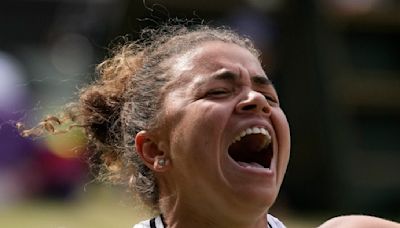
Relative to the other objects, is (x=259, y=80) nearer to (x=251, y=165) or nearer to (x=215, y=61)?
(x=215, y=61)

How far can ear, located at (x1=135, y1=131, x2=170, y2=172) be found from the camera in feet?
11.7

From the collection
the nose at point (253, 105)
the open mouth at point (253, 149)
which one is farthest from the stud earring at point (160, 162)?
the nose at point (253, 105)

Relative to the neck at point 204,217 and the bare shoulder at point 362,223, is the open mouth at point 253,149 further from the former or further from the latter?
the bare shoulder at point 362,223

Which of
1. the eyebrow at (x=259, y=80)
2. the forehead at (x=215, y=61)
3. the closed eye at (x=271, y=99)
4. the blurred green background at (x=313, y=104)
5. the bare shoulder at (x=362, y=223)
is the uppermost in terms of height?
the blurred green background at (x=313, y=104)

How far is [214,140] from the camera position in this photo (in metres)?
3.33

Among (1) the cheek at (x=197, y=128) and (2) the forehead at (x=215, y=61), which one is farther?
(2) the forehead at (x=215, y=61)

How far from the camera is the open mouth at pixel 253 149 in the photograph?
338cm

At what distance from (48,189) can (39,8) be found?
5.40 meters

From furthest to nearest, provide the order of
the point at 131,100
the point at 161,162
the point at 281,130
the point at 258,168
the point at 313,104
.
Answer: the point at 313,104 → the point at 131,100 → the point at 161,162 → the point at 281,130 → the point at 258,168

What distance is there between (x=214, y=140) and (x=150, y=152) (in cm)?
37

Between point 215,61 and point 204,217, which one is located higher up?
point 215,61

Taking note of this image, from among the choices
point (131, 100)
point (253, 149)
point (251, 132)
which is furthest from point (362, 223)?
→ point (131, 100)

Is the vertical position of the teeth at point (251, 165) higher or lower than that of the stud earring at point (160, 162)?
lower

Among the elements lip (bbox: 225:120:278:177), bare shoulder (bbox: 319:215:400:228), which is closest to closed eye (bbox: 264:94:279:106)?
lip (bbox: 225:120:278:177)
